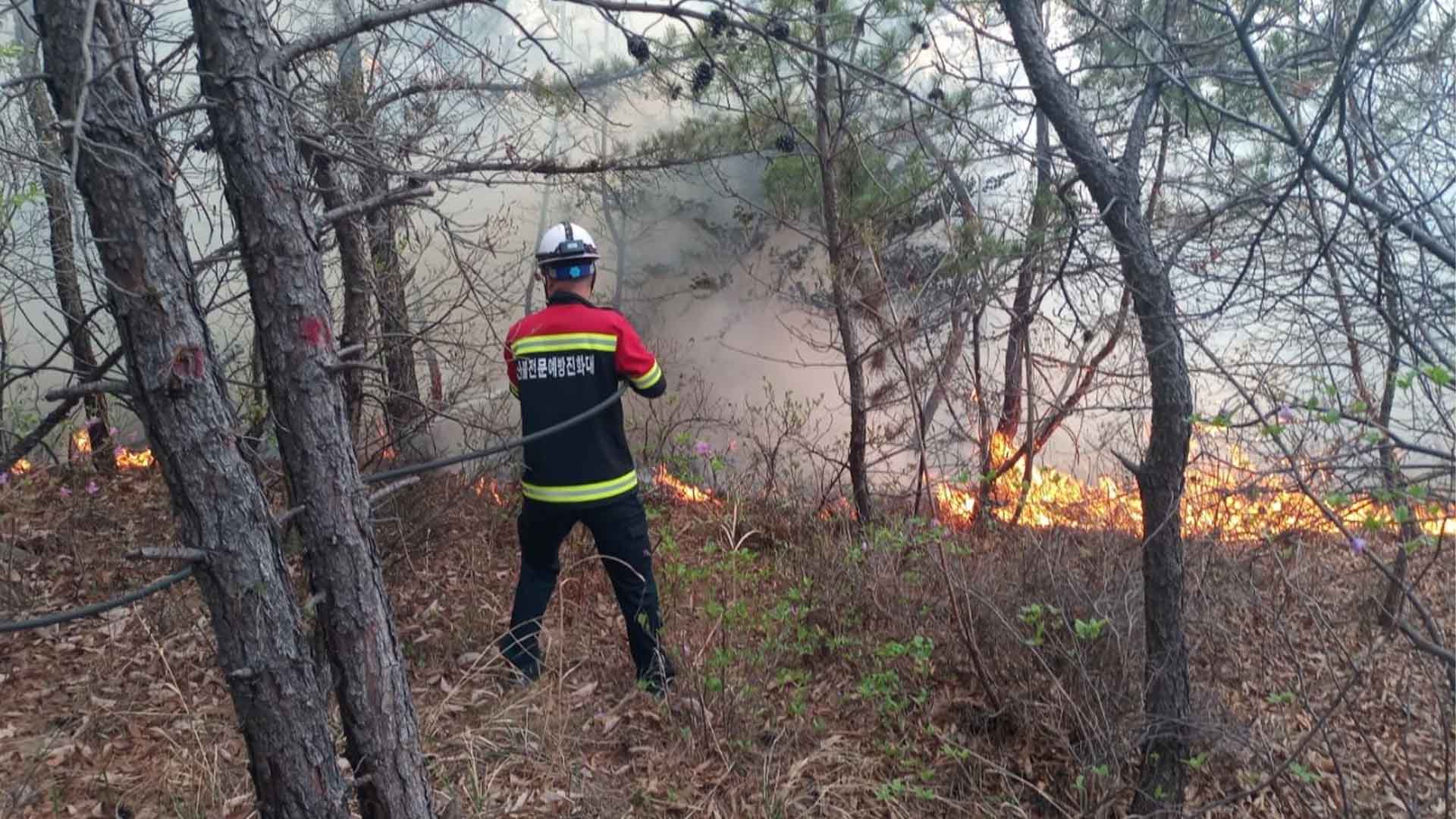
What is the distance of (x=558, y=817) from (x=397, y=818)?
0.85m

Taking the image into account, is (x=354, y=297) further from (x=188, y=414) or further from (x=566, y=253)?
(x=188, y=414)

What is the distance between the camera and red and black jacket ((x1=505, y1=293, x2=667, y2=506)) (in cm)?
383

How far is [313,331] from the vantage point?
229cm

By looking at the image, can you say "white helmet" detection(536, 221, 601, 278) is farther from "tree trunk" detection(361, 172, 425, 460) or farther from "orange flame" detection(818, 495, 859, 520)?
"orange flame" detection(818, 495, 859, 520)

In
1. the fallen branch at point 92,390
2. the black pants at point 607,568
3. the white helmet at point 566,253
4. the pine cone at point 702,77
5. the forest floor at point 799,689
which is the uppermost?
the pine cone at point 702,77

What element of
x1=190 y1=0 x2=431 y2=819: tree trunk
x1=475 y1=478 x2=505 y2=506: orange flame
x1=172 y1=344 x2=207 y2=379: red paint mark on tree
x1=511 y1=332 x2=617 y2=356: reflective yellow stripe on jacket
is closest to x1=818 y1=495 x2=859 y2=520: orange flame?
x1=475 y1=478 x2=505 y2=506: orange flame

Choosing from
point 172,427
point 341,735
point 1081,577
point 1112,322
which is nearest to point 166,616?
point 341,735

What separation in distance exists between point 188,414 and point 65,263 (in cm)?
402

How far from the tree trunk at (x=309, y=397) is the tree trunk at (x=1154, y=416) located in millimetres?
2444

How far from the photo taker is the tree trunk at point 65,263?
4.06 m

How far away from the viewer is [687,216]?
9.26 metres

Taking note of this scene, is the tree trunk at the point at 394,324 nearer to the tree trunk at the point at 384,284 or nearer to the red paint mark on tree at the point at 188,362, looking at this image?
the tree trunk at the point at 384,284

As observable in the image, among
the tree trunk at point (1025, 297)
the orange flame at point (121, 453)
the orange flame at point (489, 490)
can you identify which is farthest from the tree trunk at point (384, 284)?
the tree trunk at point (1025, 297)

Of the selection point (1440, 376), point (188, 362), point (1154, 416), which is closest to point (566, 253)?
point (188, 362)
